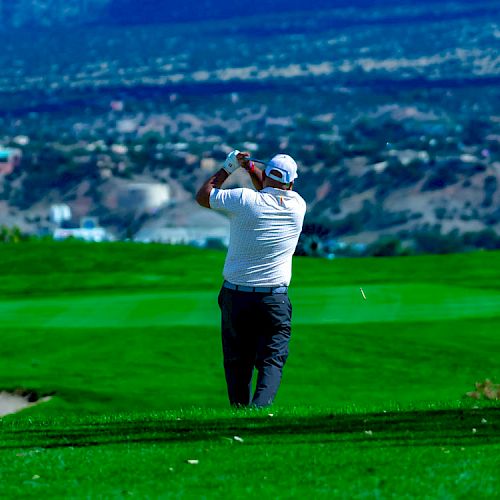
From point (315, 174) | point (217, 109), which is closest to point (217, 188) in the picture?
point (315, 174)

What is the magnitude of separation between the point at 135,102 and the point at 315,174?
6175 centimetres

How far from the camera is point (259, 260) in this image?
9.10m

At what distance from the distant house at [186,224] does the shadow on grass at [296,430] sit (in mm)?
112900

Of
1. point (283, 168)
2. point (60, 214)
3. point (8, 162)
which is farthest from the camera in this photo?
point (8, 162)

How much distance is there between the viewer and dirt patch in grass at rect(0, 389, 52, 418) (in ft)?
39.5

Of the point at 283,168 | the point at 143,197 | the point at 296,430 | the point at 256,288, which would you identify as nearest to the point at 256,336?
the point at 256,288

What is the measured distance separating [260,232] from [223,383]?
12.3 ft

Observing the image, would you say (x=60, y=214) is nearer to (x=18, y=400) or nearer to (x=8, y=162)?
(x=8, y=162)

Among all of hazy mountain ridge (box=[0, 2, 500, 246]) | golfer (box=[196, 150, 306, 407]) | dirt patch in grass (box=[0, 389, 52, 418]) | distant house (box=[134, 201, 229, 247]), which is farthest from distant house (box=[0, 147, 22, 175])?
golfer (box=[196, 150, 306, 407])

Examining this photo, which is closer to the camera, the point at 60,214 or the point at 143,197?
the point at 143,197

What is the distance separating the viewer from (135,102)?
649ft

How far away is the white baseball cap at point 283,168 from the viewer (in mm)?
9023

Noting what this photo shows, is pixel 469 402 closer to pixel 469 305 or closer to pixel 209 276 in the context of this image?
pixel 469 305

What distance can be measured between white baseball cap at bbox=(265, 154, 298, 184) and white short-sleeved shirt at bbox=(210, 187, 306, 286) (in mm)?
89
